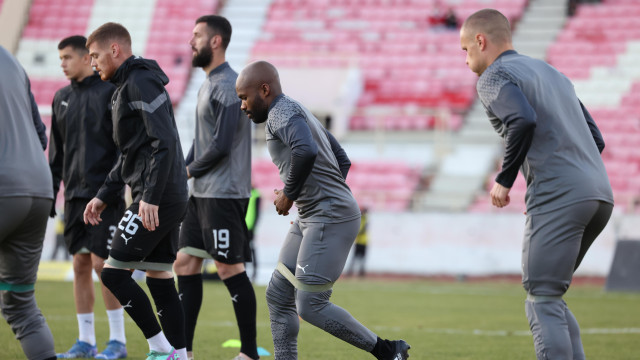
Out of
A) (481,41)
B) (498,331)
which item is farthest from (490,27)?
(498,331)

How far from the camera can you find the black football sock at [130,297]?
5.73 meters

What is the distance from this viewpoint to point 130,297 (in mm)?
5738

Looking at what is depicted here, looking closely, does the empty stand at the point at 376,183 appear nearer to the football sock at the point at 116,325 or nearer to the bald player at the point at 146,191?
the football sock at the point at 116,325

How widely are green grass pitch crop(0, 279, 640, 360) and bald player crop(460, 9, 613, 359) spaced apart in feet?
8.84

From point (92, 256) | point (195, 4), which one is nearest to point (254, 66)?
point (92, 256)

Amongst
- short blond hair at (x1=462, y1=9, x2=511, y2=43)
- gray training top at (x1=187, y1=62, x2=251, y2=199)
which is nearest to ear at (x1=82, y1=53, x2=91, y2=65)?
gray training top at (x1=187, y1=62, x2=251, y2=199)

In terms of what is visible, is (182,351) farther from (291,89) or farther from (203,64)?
(291,89)

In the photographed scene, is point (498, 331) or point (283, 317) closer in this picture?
point (283, 317)

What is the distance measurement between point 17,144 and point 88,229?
241 centimetres

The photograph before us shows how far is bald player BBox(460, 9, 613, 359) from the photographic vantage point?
4711 millimetres

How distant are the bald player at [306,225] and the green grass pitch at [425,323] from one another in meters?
1.73

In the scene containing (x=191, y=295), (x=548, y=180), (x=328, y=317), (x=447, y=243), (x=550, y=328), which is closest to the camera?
(x=550, y=328)

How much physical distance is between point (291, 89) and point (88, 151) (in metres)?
19.1

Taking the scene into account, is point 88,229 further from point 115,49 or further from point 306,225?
point 306,225
